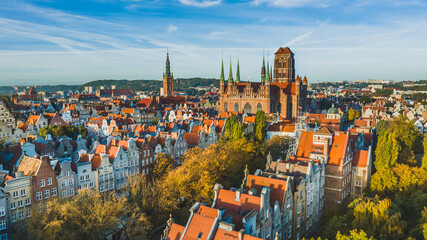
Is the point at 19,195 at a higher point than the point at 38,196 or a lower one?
higher

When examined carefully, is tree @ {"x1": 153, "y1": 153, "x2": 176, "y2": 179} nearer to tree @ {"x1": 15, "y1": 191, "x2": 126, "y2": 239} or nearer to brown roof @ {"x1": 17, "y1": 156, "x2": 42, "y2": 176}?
tree @ {"x1": 15, "y1": 191, "x2": 126, "y2": 239}

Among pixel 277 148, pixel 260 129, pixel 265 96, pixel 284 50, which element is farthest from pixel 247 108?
pixel 277 148

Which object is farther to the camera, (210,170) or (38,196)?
(210,170)

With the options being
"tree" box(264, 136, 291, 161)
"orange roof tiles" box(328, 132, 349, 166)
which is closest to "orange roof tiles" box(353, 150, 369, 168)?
"orange roof tiles" box(328, 132, 349, 166)

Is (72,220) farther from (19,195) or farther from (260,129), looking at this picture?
(260,129)

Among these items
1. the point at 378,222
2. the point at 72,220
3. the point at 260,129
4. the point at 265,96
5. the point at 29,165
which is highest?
the point at 265,96

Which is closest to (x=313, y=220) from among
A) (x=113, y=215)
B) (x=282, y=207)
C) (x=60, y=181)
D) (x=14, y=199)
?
(x=282, y=207)

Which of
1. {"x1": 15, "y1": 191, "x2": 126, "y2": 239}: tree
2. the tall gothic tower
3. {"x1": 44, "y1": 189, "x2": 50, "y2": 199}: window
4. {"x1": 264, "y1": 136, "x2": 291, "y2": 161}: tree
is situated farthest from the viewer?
the tall gothic tower
